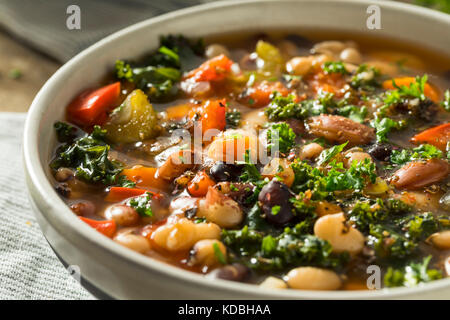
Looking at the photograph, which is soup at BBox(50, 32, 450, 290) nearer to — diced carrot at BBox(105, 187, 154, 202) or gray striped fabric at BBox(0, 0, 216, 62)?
diced carrot at BBox(105, 187, 154, 202)

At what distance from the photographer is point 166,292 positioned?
2.08 metres

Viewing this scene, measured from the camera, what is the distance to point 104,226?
2570 mm

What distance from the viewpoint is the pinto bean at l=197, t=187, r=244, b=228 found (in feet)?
8.37

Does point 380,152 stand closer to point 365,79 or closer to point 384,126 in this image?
point 384,126

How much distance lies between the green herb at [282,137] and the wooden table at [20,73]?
7.97 ft

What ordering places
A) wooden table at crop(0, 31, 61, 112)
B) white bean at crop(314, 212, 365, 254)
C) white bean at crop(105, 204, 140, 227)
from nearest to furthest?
white bean at crop(314, 212, 365, 254)
white bean at crop(105, 204, 140, 227)
wooden table at crop(0, 31, 61, 112)

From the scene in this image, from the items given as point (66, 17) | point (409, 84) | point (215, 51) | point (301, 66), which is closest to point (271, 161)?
point (301, 66)

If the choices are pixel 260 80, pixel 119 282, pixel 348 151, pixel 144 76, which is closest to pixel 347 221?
pixel 348 151

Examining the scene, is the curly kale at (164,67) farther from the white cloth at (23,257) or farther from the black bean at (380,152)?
the black bean at (380,152)

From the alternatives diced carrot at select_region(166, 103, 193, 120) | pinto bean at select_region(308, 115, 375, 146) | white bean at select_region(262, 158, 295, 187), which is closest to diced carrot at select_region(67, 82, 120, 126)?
diced carrot at select_region(166, 103, 193, 120)

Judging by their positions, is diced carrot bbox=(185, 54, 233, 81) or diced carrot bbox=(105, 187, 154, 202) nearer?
diced carrot bbox=(105, 187, 154, 202)

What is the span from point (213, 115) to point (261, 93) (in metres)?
0.42

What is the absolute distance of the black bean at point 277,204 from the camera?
251 cm

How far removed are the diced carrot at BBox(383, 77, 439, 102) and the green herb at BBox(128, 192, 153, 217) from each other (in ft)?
5.49
